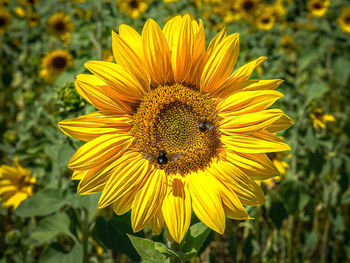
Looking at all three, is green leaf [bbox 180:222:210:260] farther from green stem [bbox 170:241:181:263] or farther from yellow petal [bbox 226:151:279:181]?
yellow petal [bbox 226:151:279:181]

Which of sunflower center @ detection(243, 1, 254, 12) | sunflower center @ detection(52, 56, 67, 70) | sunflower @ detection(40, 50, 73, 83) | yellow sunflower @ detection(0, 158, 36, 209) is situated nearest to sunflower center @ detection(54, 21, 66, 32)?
sunflower @ detection(40, 50, 73, 83)

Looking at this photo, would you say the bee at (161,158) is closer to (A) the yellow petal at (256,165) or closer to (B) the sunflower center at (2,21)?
(A) the yellow petal at (256,165)

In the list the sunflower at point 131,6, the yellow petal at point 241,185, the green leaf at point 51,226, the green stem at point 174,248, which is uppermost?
the sunflower at point 131,6

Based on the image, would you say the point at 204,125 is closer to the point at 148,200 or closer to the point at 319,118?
the point at 148,200

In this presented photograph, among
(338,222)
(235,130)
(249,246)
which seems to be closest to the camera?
(235,130)

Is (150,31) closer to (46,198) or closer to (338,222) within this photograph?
(46,198)

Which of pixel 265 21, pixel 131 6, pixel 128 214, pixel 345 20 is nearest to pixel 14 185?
pixel 128 214

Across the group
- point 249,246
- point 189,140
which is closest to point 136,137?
point 189,140

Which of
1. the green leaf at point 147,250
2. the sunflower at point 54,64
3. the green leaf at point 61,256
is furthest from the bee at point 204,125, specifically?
the sunflower at point 54,64
